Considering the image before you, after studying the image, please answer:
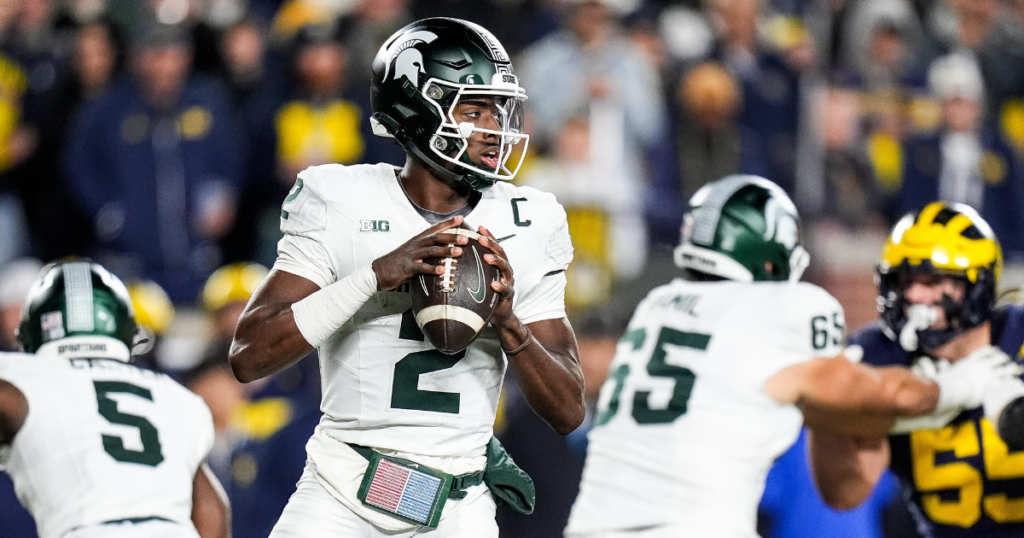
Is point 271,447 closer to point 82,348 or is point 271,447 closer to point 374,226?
point 82,348

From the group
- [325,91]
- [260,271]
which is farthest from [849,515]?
[325,91]

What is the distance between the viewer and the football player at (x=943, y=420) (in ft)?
15.5

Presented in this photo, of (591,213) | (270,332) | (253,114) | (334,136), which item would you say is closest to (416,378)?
(270,332)

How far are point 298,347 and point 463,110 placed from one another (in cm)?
80

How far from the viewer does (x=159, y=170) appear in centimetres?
800

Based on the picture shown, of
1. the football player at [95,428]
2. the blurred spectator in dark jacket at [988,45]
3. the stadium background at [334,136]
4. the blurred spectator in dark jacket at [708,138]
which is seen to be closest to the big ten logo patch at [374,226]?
the football player at [95,428]

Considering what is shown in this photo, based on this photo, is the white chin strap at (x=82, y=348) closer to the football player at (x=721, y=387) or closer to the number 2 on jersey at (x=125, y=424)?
the number 2 on jersey at (x=125, y=424)

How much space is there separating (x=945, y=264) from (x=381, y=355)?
241 cm

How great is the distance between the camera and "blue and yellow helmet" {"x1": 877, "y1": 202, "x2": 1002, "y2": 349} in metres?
4.84

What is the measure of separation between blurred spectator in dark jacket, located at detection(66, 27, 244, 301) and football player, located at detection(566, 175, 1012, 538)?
425 centimetres

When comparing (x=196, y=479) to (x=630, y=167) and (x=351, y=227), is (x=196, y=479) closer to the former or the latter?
(x=351, y=227)

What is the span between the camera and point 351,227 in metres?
3.50

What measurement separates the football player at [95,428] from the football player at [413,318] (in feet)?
2.35

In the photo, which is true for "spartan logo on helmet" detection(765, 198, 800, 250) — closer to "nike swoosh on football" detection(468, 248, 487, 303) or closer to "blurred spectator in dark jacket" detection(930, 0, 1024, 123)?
"nike swoosh on football" detection(468, 248, 487, 303)
